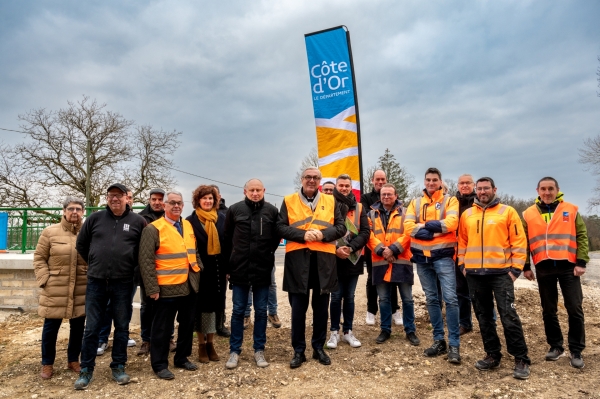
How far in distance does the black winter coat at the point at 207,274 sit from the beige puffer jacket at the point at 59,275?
127 centimetres

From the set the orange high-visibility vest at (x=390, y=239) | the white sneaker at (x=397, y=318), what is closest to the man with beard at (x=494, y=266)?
the orange high-visibility vest at (x=390, y=239)

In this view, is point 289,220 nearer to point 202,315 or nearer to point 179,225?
point 179,225

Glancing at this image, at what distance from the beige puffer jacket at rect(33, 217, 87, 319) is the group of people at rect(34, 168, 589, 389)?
11 mm

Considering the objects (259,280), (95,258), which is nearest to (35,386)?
(95,258)

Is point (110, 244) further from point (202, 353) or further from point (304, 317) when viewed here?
point (304, 317)

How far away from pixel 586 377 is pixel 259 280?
3.47 m

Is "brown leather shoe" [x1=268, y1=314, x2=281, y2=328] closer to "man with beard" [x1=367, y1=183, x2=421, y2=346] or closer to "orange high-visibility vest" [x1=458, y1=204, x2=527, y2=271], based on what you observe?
"man with beard" [x1=367, y1=183, x2=421, y2=346]

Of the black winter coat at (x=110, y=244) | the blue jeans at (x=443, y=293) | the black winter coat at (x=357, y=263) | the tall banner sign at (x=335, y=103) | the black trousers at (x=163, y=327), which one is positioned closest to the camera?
the black winter coat at (x=110, y=244)

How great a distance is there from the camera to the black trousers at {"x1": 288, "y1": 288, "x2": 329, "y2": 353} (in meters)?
4.52

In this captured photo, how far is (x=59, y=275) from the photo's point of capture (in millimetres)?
4395

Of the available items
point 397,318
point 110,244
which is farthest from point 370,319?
point 110,244

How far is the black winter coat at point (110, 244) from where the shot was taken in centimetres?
412

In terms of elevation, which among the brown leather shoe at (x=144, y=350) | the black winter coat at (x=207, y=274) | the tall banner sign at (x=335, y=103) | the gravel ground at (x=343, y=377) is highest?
the tall banner sign at (x=335, y=103)

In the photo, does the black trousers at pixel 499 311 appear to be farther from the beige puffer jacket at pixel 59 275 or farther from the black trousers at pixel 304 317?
the beige puffer jacket at pixel 59 275
